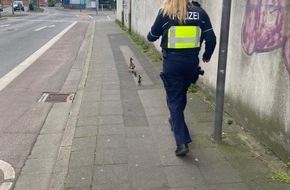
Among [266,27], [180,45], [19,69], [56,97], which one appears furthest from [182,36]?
[19,69]

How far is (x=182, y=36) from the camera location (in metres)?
4.15

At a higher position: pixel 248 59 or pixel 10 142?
pixel 248 59

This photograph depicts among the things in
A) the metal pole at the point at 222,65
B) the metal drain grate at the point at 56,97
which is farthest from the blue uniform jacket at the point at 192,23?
the metal drain grate at the point at 56,97

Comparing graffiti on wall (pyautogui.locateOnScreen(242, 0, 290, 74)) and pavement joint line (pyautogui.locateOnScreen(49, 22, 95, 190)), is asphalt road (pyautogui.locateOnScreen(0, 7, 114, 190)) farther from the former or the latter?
graffiti on wall (pyautogui.locateOnScreen(242, 0, 290, 74))

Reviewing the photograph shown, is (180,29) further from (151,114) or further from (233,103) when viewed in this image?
(151,114)

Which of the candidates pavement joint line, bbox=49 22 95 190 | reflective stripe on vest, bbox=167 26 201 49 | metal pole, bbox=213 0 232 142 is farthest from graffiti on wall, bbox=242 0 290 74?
pavement joint line, bbox=49 22 95 190

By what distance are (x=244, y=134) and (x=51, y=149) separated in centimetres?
243

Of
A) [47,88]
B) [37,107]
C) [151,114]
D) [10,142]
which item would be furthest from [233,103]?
[47,88]

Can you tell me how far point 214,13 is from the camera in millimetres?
6246

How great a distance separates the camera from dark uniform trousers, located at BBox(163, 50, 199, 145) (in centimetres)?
422

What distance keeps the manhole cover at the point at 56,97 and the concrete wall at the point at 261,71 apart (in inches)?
135

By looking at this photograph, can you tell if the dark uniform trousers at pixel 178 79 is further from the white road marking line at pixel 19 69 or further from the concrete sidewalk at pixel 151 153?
the white road marking line at pixel 19 69

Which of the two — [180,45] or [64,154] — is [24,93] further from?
[180,45]

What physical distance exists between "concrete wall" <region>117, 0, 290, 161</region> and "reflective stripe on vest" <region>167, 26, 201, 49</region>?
31.2 inches
